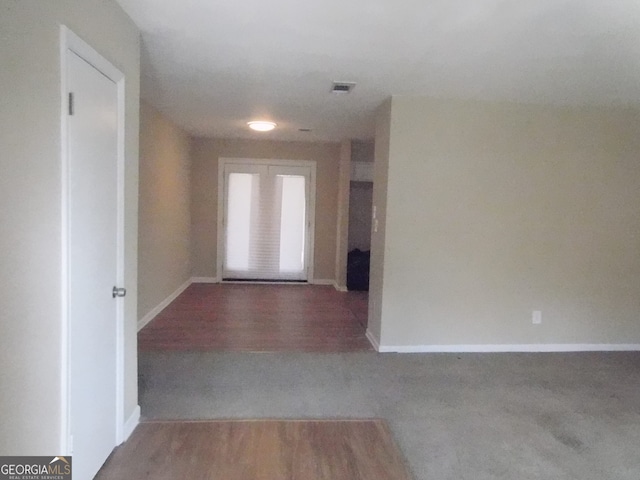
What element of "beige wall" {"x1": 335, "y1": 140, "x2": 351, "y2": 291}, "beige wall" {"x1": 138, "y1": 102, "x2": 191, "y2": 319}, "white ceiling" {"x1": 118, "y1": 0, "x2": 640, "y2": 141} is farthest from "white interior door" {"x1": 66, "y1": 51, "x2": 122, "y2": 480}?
"beige wall" {"x1": 335, "y1": 140, "x2": 351, "y2": 291}

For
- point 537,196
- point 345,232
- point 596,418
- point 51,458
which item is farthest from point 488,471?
point 345,232

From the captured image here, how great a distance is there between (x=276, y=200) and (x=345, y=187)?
3.96 ft

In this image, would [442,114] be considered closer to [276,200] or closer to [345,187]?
[345,187]

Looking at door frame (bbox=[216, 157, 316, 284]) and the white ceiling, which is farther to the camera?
door frame (bbox=[216, 157, 316, 284])

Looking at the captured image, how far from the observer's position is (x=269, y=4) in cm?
229

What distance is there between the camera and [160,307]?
5465mm

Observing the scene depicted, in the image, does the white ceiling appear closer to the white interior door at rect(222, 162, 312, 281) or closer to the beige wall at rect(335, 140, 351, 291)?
the beige wall at rect(335, 140, 351, 291)

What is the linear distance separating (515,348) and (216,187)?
506cm

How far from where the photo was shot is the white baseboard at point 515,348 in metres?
4.26

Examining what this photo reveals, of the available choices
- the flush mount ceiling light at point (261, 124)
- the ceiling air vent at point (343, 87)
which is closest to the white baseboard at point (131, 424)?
the ceiling air vent at point (343, 87)

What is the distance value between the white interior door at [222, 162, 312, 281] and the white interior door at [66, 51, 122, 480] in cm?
507

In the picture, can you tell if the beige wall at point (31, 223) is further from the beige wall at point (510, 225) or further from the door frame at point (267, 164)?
the door frame at point (267, 164)

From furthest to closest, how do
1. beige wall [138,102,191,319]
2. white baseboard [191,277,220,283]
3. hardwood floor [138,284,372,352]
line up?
white baseboard [191,277,220,283] → beige wall [138,102,191,319] → hardwood floor [138,284,372,352]

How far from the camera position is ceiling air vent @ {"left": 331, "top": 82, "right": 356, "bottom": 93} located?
12.0ft
